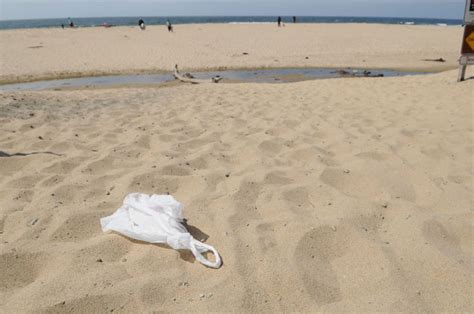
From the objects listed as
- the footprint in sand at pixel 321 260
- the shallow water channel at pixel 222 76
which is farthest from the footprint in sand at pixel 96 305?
the shallow water channel at pixel 222 76

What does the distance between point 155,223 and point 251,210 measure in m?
0.63

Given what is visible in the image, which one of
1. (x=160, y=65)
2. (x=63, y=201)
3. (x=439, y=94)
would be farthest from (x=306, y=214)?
(x=160, y=65)

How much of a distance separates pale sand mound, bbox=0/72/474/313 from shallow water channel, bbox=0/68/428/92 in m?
5.95

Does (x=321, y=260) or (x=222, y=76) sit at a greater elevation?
(x=321, y=260)

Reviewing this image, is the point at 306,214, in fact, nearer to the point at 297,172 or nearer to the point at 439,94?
the point at 297,172

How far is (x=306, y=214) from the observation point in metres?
2.49

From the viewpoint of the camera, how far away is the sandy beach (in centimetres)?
182

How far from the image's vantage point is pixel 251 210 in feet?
8.37

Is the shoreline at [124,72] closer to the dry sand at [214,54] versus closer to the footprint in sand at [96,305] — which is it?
the dry sand at [214,54]

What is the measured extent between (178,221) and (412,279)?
1.31m

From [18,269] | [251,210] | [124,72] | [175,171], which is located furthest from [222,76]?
[18,269]

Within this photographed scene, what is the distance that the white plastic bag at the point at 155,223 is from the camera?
212cm

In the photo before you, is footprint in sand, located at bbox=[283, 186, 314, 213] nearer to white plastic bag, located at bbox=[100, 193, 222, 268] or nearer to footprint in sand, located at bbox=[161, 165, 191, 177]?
white plastic bag, located at bbox=[100, 193, 222, 268]

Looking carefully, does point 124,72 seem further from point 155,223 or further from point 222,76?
point 155,223
